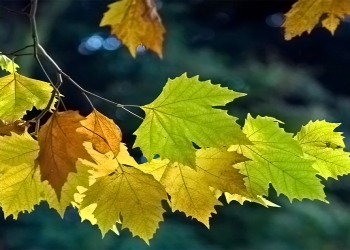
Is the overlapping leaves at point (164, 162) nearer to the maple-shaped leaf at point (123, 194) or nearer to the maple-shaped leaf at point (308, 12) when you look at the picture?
the maple-shaped leaf at point (123, 194)

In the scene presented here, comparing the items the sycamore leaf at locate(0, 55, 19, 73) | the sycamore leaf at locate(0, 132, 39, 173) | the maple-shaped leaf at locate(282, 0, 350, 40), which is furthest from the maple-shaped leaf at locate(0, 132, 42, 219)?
the maple-shaped leaf at locate(282, 0, 350, 40)

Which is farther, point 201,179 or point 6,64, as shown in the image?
point 6,64

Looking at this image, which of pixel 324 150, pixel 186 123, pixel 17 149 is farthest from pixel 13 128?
pixel 324 150

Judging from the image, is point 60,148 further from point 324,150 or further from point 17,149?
point 324,150

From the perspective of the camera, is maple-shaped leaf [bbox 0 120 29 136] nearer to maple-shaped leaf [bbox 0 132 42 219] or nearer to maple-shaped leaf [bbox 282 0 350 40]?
maple-shaped leaf [bbox 0 132 42 219]

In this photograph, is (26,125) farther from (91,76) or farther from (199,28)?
(199,28)

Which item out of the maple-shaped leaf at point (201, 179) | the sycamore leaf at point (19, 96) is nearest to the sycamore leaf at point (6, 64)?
the sycamore leaf at point (19, 96)

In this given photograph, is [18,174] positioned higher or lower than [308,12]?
lower

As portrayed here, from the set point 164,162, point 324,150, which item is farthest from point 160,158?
point 324,150
